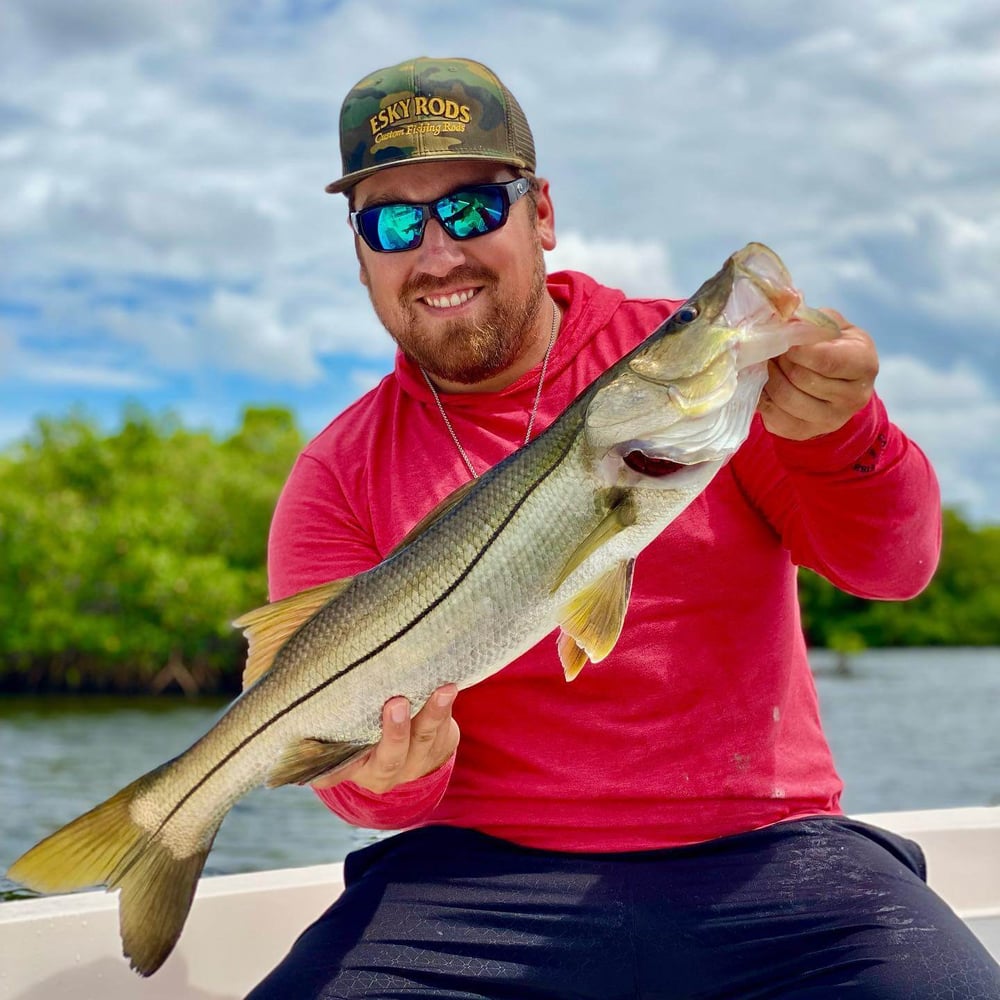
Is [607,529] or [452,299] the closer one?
[607,529]

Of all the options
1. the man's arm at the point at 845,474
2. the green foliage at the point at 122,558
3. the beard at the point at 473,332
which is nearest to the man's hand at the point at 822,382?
the man's arm at the point at 845,474

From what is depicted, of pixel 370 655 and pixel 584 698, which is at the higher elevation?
pixel 370 655

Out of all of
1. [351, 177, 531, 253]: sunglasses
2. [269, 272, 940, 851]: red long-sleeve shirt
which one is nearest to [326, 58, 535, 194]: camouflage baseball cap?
[351, 177, 531, 253]: sunglasses

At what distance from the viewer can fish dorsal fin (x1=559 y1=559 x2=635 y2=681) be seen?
259 centimetres

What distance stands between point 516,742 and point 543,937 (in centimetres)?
50

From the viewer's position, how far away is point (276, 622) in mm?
3014

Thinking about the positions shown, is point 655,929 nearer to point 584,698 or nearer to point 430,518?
point 584,698

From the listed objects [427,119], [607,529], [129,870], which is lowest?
[129,870]

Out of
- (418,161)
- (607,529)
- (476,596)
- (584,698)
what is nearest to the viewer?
(607,529)

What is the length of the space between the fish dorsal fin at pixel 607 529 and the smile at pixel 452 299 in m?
1.22

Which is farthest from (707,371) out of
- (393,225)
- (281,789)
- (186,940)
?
(281,789)

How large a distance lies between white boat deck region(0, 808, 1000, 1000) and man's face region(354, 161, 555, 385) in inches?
72.9

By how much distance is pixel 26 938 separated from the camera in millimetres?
3646

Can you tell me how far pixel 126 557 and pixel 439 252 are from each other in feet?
162
